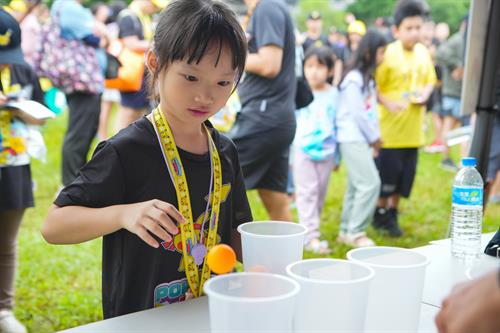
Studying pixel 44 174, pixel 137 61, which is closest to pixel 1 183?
pixel 137 61

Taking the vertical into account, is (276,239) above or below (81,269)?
above

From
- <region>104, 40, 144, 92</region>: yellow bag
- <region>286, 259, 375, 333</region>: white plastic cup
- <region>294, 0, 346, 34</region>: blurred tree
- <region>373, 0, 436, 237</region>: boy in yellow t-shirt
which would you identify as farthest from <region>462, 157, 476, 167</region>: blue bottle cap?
<region>294, 0, 346, 34</region>: blurred tree

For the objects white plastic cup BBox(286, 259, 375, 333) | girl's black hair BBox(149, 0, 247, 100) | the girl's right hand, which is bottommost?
white plastic cup BBox(286, 259, 375, 333)

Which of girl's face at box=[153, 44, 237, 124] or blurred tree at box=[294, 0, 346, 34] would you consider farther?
blurred tree at box=[294, 0, 346, 34]

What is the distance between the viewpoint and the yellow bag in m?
5.91

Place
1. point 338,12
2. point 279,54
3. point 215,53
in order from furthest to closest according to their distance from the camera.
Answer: point 338,12, point 279,54, point 215,53

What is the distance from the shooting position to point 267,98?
11.1 ft

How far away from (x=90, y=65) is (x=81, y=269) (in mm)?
2042

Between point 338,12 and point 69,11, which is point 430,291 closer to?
point 69,11

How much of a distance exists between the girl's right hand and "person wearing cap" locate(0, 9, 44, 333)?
1.63m

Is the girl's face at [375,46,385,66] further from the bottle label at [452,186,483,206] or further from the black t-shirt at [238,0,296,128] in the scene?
the bottle label at [452,186,483,206]

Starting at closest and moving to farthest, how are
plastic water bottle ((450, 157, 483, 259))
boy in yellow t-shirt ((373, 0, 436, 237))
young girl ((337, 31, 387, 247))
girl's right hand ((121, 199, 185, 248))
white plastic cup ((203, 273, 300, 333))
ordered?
white plastic cup ((203, 273, 300, 333)) < girl's right hand ((121, 199, 185, 248)) < plastic water bottle ((450, 157, 483, 259)) < young girl ((337, 31, 387, 247)) < boy in yellow t-shirt ((373, 0, 436, 237))

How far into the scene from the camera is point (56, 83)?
5219 millimetres

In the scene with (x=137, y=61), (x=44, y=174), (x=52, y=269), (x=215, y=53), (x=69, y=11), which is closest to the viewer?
(x=215, y=53)
